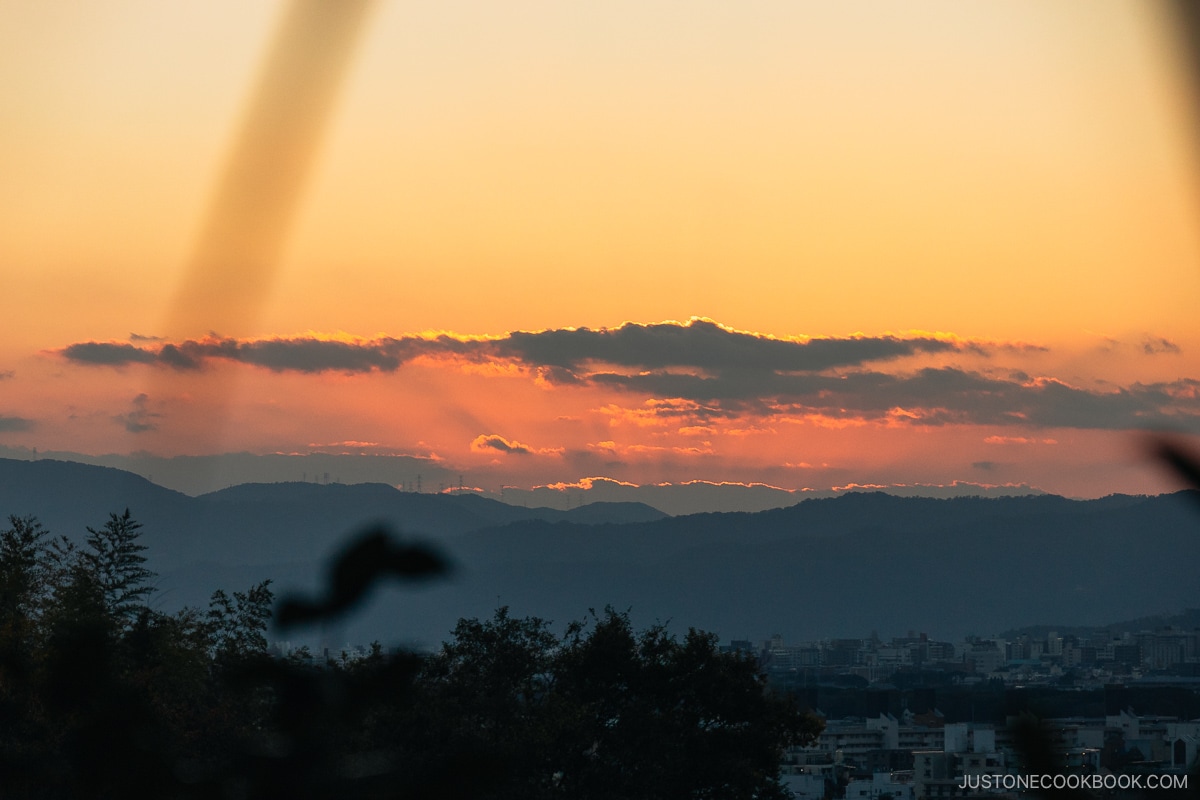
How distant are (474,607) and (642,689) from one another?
560 ft

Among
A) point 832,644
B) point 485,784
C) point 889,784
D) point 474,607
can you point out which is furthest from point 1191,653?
A: point 474,607

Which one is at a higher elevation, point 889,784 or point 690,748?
point 690,748

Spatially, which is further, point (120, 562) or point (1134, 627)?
point (1134, 627)

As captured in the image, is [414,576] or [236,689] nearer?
[414,576]

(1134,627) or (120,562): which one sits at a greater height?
(120,562)

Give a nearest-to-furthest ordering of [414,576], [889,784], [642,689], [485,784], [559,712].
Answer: [414,576] < [485,784] < [559,712] < [642,689] < [889,784]

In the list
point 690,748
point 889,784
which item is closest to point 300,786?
point 690,748

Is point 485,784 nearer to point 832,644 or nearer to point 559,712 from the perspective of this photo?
point 559,712

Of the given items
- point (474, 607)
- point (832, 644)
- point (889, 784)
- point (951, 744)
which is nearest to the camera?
point (951, 744)

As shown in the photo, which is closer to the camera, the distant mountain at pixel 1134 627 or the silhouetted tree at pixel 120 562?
the silhouetted tree at pixel 120 562

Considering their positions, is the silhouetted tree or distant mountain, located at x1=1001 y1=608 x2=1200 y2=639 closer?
the silhouetted tree

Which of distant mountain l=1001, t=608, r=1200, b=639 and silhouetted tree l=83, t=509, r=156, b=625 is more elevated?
silhouetted tree l=83, t=509, r=156, b=625

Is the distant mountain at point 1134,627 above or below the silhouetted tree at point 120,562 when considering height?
below

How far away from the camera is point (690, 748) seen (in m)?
28.2
